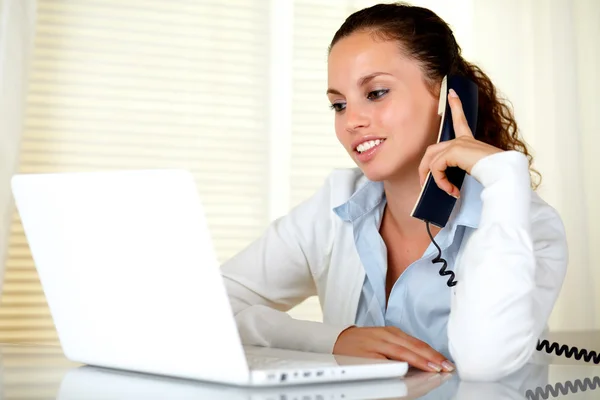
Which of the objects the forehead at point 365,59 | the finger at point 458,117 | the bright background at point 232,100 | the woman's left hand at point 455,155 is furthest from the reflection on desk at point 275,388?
the bright background at point 232,100

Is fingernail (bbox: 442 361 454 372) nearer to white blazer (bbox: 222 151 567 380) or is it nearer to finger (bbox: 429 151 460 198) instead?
white blazer (bbox: 222 151 567 380)

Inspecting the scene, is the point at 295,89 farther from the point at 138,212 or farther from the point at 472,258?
the point at 138,212

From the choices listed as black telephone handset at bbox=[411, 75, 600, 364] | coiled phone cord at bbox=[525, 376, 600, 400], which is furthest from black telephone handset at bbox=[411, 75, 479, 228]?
coiled phone cord at bbox=[525, 376, 600, 400]

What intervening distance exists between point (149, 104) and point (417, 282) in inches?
82.8

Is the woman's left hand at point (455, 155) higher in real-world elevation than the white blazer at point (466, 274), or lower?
higher

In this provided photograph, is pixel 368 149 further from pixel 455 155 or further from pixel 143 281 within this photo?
pixel 143 281

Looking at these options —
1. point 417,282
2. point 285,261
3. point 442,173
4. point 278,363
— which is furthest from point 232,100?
point 278,363

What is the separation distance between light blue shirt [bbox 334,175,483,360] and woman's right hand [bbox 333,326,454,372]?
12.4 inches

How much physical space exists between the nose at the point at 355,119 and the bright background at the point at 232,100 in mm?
1863

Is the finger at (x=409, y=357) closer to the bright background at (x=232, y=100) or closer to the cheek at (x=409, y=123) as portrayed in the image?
the cheek at (x=409, y=123)

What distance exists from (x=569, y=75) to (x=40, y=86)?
2408 mm

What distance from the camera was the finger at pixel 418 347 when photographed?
1.13 m

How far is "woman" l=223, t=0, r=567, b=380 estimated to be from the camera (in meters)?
1.22

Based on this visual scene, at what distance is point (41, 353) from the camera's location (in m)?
1.36
